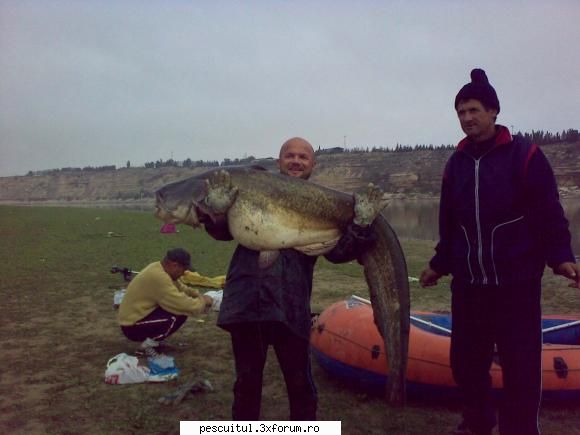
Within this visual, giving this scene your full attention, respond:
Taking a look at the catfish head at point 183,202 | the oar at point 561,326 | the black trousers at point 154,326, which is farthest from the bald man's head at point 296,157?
the oar at point 561,326

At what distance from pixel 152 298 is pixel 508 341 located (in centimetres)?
413

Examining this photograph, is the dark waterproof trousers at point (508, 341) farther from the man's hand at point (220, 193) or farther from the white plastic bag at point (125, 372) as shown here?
the white plastic bag at point (125, 372)

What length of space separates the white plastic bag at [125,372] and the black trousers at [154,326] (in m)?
0.56

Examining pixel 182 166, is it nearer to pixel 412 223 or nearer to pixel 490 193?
pixel 412 223

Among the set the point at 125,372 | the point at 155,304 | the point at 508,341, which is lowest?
the point at 125,372

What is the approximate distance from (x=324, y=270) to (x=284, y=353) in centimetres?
931

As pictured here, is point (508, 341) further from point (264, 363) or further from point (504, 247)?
point (264, 363)

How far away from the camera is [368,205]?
3.25 metres

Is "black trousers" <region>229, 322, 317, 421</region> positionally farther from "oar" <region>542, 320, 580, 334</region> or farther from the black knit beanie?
"oar" <region>542, 320, 580, 334</region>

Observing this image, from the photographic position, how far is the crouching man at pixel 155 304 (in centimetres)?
587

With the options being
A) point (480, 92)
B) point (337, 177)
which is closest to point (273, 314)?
point (480, 92)

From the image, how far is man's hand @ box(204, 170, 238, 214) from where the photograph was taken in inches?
128

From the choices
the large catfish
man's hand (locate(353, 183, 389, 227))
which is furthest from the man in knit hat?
man's hand (locate(353, 183, 389, 227))

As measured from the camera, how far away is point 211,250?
52.5ft
